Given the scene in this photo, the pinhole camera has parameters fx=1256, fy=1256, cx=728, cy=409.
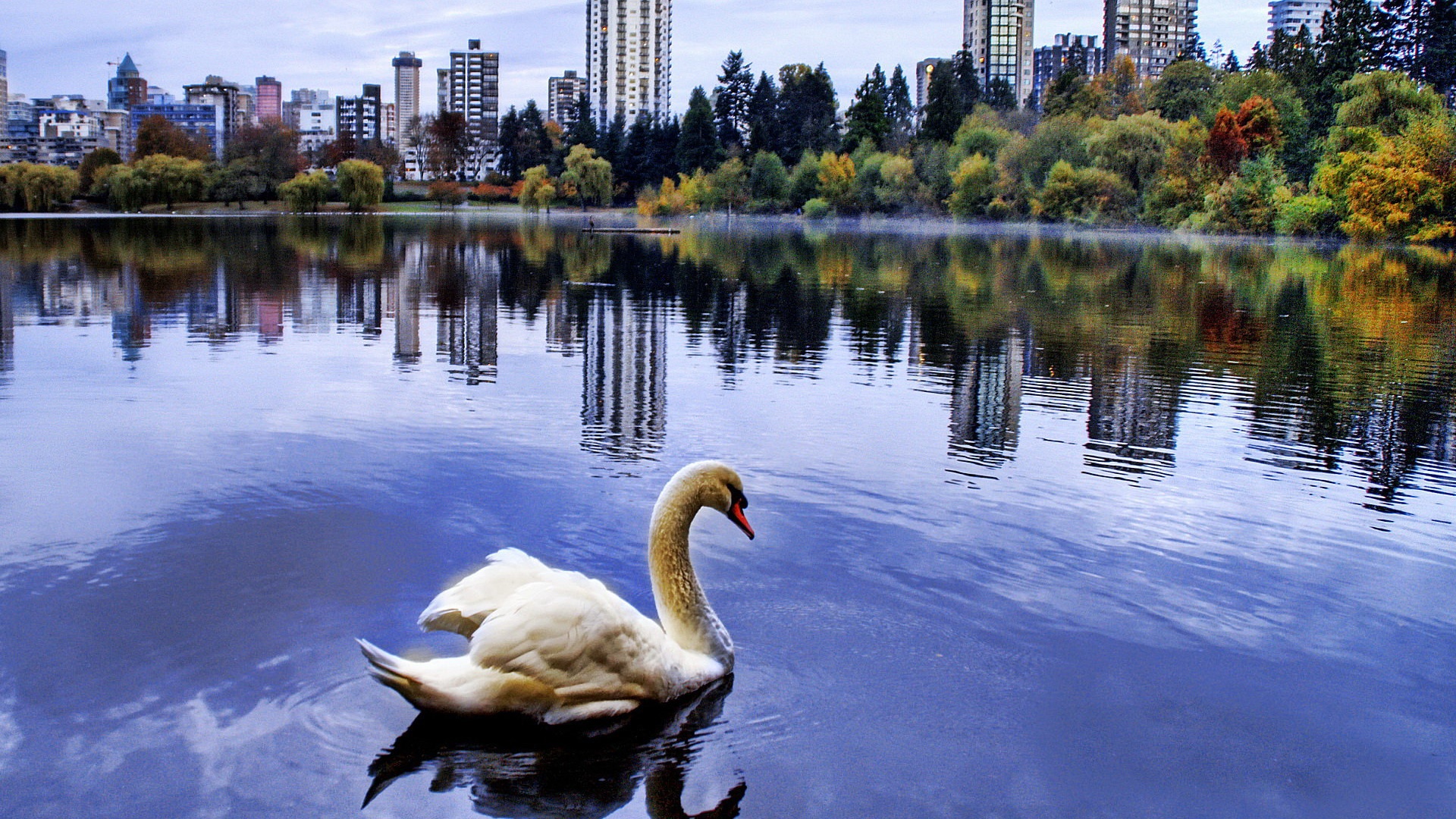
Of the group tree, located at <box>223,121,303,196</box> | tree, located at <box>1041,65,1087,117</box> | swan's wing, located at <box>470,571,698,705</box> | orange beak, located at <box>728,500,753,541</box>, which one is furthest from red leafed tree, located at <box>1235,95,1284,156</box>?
tree, located at <box>223,121,303,196</box>

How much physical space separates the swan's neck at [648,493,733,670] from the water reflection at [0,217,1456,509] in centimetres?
441

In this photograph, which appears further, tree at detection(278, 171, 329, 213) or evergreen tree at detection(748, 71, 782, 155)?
evergreen tree at detection(748, 71, 782, 155)

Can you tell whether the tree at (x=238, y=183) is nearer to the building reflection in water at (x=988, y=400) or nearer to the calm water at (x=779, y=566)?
the calm water at (x=779, y=566)

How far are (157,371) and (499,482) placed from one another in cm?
724

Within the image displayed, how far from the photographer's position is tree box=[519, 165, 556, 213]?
117m

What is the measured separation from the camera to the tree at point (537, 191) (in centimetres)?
11694

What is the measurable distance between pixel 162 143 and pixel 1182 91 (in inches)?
4306

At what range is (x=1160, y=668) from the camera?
19.6 feet

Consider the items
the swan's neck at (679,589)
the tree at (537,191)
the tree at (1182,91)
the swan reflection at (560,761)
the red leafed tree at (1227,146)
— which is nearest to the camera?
the swan reflection at (560,761)

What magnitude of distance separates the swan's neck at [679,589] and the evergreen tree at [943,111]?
10839 cm

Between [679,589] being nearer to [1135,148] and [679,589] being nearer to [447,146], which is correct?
[1135,148]

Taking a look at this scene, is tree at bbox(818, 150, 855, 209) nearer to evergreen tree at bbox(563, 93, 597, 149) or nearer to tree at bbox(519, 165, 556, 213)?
tree at bbox(519, 165, 556, 213)

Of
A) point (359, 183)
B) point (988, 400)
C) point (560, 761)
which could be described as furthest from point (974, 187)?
point (560, 761)

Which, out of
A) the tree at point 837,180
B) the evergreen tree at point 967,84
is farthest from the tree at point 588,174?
the evergreen tree at point 967,84
